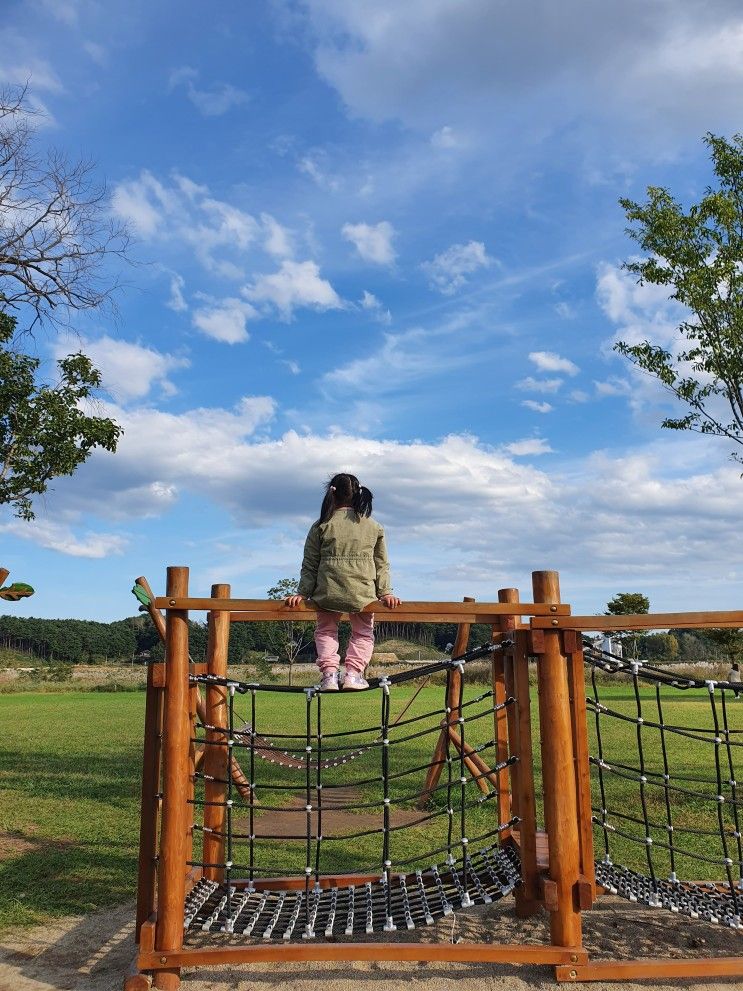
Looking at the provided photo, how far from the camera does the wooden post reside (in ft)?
12.5

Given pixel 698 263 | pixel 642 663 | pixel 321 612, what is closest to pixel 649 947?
pixel 642 663

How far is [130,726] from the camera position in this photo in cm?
1558

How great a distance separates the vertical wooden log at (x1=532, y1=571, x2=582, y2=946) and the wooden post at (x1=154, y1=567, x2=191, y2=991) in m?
1.75

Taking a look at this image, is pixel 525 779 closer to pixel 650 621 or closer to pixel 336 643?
pixel 650 621

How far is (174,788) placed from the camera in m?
3.97

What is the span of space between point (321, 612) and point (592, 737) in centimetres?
1032

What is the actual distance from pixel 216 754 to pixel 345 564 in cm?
144

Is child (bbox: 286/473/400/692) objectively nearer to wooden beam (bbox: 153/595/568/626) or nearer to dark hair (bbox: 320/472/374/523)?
dark hair (bbox: 320/472/374/523)

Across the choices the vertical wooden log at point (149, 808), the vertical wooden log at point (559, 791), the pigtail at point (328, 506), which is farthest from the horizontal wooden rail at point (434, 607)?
the pigtail at point (328, 506)

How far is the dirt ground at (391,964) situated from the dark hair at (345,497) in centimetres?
227

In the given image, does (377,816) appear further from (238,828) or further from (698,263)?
(698,263)

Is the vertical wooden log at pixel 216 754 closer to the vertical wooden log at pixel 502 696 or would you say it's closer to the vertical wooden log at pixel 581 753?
the vertical wooden log at pixel 502 696

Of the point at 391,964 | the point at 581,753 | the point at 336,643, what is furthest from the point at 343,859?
the point at 581,753

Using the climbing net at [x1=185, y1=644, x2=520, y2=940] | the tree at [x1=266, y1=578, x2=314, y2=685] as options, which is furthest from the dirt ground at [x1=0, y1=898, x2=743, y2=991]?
the tree at [x1=266, y1=578, x2=314, y2=685]
